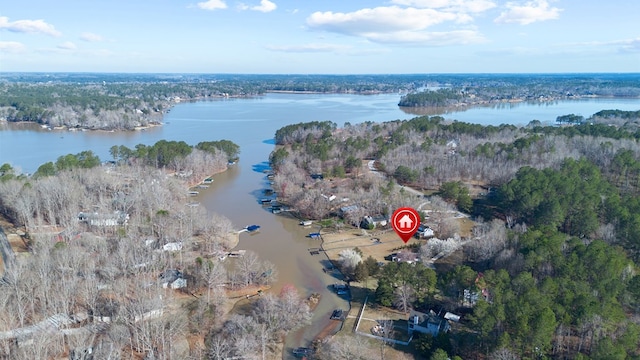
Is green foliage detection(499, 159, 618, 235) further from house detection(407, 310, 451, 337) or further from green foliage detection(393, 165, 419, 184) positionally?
house detection(407, 310, 451, 337)

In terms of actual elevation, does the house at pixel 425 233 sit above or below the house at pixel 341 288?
above

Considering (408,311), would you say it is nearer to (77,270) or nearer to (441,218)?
(441,218)

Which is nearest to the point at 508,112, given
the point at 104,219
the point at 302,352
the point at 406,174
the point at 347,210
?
the point at 406,174

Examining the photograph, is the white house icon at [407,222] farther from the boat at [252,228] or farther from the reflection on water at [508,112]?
the reflection on water at [508,112]

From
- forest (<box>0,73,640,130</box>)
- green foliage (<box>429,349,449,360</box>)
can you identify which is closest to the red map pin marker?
green foliage (<box>429,349,449,360</box>)

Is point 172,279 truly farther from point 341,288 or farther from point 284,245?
point 341,288

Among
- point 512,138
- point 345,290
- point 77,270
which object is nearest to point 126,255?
point 77,270

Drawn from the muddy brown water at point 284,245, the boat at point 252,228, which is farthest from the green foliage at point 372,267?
the boat at point 252,228
